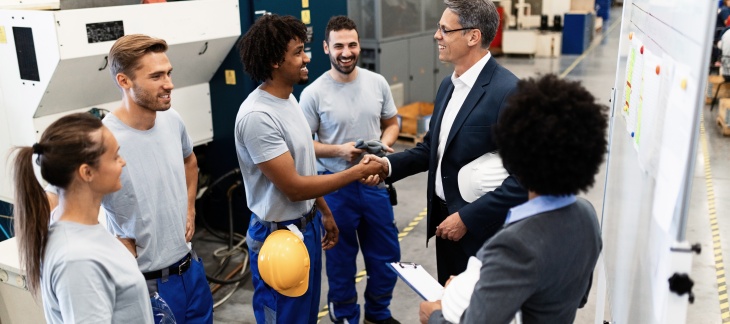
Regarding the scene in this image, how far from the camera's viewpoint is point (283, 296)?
2891mm

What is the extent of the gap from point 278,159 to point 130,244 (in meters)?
0.69

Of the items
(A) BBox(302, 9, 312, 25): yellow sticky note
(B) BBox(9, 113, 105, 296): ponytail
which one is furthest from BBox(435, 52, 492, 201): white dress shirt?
(A) BBox(302, 9, 312, 25): yellow sticky note

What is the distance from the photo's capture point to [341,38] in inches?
145

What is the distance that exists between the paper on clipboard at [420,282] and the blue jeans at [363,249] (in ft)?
5.13

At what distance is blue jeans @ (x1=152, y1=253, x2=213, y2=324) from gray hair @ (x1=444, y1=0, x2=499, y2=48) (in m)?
1.58

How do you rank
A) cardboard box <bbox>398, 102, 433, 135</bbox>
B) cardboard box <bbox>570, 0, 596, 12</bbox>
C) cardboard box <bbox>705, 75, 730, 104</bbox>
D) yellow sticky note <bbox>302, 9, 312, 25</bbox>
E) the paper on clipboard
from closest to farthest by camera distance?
the paper on clipboard → yellow sticky note <bbox>302, 9, 312, 25</bbox> → cardboard box <bbox>398, 102, 433, 135</bbox> → cardboard box <bbox>705, 75, 730, 104</bbox> → cardboard box <bbox>570, 0, 596, 12</bbox>

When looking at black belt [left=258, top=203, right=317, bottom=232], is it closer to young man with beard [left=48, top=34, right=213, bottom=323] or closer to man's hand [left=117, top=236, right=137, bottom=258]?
young man with beard [left=48, top=34, right=213, bottom=323]

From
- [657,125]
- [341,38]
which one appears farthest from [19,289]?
[657,125]

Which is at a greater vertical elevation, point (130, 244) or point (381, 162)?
point (381, 162)

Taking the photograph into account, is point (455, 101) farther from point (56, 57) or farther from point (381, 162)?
point (56, 57)

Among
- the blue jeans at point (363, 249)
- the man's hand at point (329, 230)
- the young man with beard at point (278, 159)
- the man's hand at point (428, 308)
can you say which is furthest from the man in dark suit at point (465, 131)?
the blue jeans at point (363, 249)

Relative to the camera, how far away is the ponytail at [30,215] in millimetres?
1772

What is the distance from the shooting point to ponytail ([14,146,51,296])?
1.77 m

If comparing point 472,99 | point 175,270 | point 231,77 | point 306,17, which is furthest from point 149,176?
point 306,17
